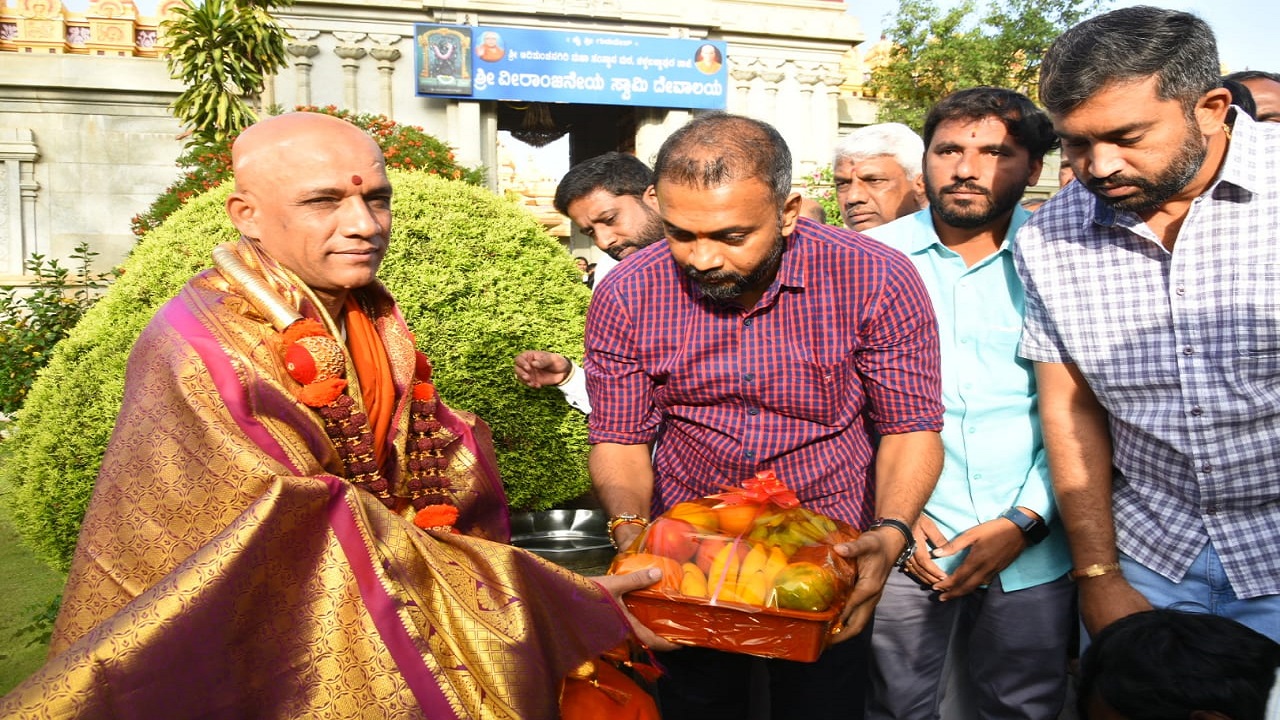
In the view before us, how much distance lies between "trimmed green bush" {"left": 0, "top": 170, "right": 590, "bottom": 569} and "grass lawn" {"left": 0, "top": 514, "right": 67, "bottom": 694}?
1.93 feet

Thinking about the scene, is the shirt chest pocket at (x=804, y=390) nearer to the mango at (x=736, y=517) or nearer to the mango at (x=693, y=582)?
the mango at (x=736, y=517)

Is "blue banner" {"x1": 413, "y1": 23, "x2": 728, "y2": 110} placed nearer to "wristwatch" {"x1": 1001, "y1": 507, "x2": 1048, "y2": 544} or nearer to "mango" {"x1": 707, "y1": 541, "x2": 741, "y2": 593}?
"wristwatch" {"x1": 1001, "y1": 507, "x2": 1048, "y2": 544}

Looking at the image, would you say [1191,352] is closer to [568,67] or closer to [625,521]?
[625,521]

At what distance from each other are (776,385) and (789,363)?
0.07m

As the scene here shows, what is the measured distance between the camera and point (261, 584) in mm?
1812

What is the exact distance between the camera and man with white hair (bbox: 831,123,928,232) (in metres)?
4.28

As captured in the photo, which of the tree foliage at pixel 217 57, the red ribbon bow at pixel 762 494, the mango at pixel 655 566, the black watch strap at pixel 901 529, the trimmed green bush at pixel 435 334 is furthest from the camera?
the tree foliage at pixel 217 57

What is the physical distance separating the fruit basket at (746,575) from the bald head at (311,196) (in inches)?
40.7

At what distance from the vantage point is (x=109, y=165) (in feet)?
69.2

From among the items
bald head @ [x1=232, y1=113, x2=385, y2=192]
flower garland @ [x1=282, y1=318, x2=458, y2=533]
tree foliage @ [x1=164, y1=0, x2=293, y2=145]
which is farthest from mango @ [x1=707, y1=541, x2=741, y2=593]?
tree foliage @ [x1=164, y1=0, x2=293, y2=145]

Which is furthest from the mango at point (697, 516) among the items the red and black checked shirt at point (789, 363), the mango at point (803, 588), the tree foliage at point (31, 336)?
the tree foliage at point (31, 336)

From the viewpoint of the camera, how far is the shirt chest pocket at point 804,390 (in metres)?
2.55

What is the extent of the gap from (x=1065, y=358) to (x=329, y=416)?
2034 mm

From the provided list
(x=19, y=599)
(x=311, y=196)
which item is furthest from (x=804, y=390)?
(x=19, y=599)
